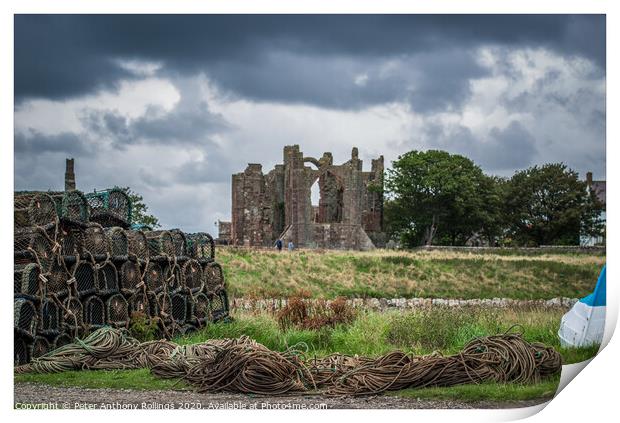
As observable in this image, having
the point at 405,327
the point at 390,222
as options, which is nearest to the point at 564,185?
the point at 390,222

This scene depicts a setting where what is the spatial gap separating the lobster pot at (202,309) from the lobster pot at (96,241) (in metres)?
2.57

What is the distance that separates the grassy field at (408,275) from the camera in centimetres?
3056

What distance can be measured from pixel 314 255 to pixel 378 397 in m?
27.7

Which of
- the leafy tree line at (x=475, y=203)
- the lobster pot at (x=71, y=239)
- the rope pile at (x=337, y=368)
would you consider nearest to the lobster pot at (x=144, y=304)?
the lobster pot at (x=71, y=239)

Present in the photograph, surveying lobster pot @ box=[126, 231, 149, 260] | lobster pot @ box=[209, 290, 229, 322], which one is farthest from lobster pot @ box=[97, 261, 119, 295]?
lobster pot @ box=[209, 290, 229, 322]

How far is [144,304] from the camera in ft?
44.8

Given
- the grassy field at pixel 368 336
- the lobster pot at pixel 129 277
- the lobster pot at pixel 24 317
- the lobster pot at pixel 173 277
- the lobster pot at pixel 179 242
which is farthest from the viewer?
the lobster pot at pixel 179 242

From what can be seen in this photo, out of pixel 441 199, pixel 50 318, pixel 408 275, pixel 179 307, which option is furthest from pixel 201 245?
pixel 441 199

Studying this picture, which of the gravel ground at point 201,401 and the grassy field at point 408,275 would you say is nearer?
the gravel ground at point 201,401

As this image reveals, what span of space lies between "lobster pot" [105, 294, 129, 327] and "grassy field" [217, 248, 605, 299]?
46.4 ft

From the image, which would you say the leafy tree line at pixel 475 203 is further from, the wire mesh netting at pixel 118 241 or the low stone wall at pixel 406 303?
the wire mesh netting at pixel 118 241

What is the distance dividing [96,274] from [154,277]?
5.83ft

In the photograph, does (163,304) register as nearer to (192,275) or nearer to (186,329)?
(186,329)
